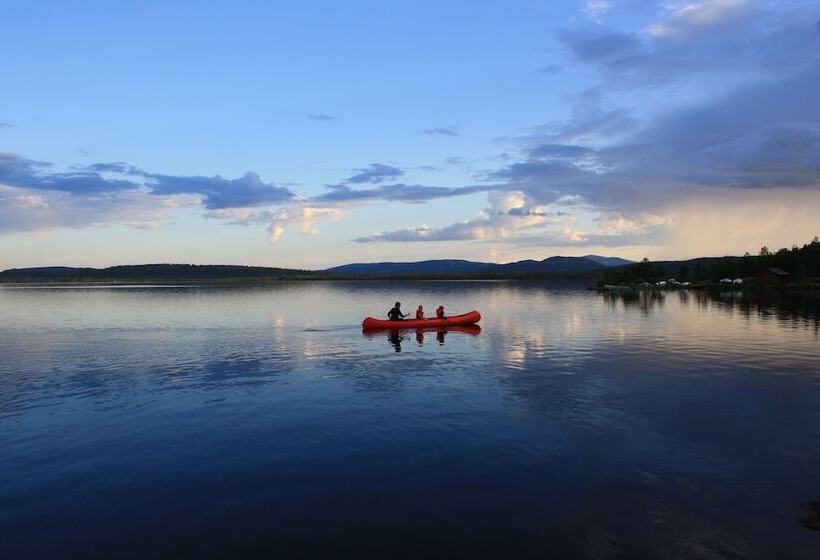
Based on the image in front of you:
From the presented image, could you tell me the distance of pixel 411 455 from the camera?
17.2 metres

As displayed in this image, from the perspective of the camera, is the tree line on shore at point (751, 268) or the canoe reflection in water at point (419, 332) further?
the tree line on shore at point (751, 268)

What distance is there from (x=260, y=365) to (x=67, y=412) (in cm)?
1210

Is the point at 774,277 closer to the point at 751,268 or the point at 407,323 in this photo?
the point at 751,268

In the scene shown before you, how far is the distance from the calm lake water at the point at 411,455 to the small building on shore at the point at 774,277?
12587 centimetres

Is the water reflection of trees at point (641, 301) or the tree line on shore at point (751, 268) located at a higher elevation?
the tree line on shore at point (751, 268)

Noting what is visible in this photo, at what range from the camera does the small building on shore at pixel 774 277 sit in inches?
5640

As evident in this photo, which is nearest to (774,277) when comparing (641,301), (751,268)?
(751,268)

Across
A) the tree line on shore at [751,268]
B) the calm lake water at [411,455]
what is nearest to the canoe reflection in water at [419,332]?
the calm lake water at [411,455]

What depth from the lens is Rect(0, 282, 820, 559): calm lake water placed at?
12195 mm

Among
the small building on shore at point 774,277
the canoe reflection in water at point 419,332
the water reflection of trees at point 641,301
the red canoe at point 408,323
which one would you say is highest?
the small building on shore at point 774,277

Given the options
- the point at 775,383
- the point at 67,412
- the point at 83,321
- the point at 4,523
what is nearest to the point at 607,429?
the point at 775,383

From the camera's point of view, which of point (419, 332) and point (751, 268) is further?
point (751, 268)

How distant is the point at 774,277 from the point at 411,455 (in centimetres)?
15612

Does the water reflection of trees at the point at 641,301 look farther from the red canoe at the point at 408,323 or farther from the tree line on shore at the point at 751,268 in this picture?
the tree line on shore at the point at 751,268
